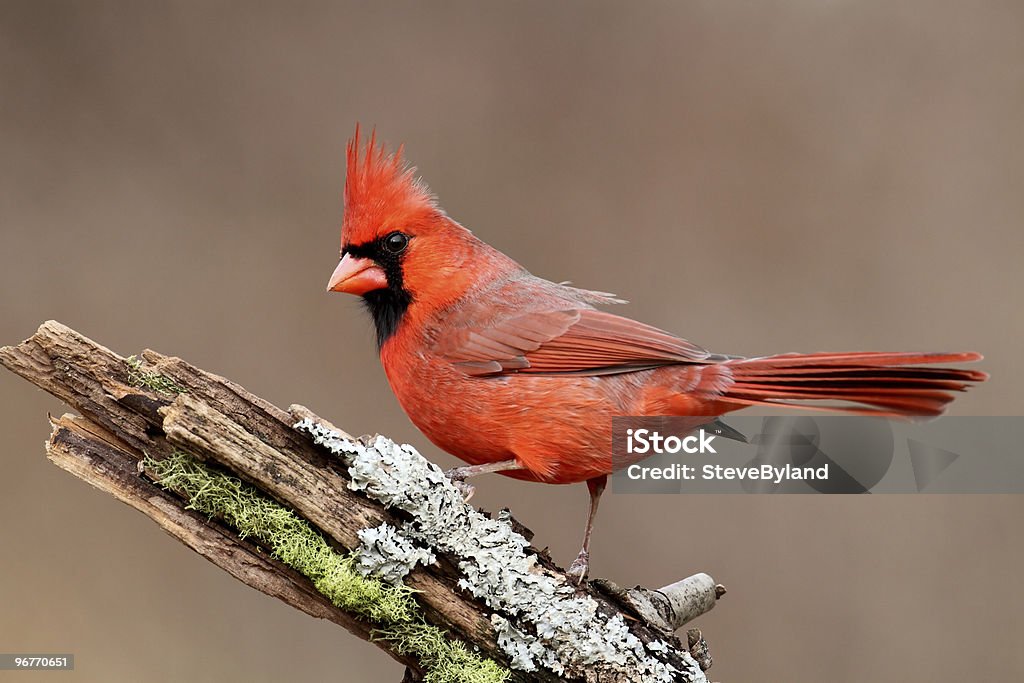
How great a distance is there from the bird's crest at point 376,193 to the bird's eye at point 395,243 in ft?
0.06

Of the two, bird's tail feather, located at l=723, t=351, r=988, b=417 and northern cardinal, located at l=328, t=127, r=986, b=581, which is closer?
bird's tail feather, located at l=723, t=351, r=988, b=417

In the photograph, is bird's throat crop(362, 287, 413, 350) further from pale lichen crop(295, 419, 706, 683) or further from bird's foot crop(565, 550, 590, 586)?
bird's foot crop(565, 550, 590, 586)

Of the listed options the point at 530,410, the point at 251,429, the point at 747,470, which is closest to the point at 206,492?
the point at 251,429

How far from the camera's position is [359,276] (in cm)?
210

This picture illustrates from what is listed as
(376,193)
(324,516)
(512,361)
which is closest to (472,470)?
(512,361)

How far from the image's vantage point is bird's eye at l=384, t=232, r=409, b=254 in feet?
6.97

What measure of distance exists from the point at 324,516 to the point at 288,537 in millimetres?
73

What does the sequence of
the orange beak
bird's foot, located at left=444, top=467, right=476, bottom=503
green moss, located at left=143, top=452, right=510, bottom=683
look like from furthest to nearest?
1. the orange beak
2. bird's foot, located at left=444, top=467, right=476, bottom=503
3. green moss, located at left=143, top=452, right=510, bottom=683

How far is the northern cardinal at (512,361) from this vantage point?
192cm

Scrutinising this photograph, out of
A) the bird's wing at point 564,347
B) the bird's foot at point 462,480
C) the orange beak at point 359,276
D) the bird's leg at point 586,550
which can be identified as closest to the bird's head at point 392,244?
the orange beak at point 359,276

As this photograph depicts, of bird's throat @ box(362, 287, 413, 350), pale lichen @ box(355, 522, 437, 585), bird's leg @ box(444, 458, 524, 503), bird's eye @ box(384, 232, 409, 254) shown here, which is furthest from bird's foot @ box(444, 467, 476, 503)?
bird's eye @ box(384, 232, 409, 254)

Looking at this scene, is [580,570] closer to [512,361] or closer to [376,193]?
[512,361]

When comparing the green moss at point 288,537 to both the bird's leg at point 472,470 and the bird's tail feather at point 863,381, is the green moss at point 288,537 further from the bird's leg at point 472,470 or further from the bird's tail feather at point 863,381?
the bird's tail feather at point 863,381

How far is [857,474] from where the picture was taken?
220 centimetres
